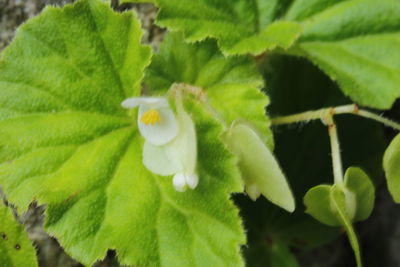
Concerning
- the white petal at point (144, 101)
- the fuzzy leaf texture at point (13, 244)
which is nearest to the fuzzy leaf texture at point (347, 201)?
the white petal at point (144, 101)

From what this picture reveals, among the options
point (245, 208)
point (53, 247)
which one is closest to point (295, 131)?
point (245, 208)

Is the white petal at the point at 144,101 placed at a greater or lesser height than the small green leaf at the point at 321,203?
greater

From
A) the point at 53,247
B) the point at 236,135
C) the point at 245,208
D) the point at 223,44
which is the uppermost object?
the point at 223,44

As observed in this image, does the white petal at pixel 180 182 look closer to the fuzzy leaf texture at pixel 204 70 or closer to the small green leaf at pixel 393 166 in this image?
the fuzzy leaf texture at pixel 204 70

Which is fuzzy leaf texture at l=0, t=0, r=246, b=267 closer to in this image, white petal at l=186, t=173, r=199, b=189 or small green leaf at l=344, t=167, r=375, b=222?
white petal at l=186, t=173, r=199, b=189

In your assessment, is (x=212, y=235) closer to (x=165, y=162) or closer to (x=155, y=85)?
(x=165, y=162)

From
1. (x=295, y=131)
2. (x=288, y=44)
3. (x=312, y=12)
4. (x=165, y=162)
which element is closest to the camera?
(x=165, y=162)
